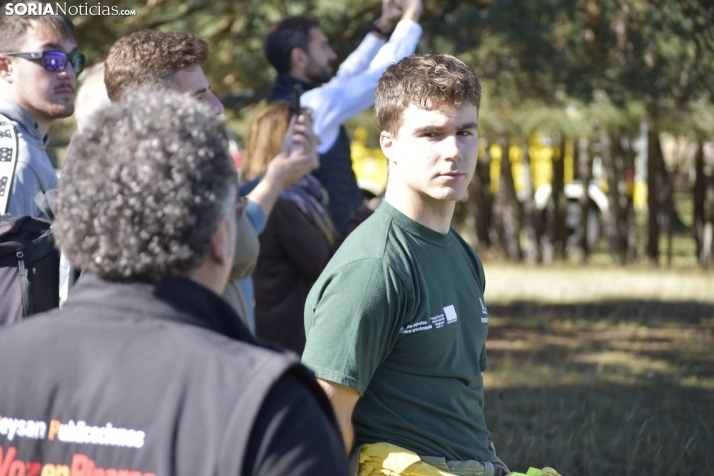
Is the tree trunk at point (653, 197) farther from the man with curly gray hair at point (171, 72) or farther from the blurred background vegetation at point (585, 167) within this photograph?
the man with curly gray hair at point (171, 72)

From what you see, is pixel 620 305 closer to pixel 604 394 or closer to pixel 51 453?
pixel 604 394

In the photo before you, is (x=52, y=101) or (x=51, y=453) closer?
(x=51, y=453)

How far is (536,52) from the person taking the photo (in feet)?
24.0

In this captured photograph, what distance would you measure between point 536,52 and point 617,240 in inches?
285

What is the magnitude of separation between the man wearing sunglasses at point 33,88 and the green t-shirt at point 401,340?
106cm

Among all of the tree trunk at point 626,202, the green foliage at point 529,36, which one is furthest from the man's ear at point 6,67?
the tree trunk at point 626,202

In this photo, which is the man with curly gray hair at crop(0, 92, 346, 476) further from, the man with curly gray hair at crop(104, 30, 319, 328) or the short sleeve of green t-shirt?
the man with curly gray hair at crop(104, 30, 319, 328)

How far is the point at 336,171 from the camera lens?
4773 millimetres

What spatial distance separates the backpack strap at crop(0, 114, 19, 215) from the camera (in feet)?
8.54

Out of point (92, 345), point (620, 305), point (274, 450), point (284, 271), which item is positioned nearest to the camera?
point (274, 450)

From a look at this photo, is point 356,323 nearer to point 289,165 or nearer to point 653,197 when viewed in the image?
point 289,165

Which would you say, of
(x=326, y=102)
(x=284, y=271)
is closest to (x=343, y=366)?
(x=284, y=271)

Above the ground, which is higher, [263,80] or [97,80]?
[263,80]

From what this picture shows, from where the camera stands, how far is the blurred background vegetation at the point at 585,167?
5203 millimetres
